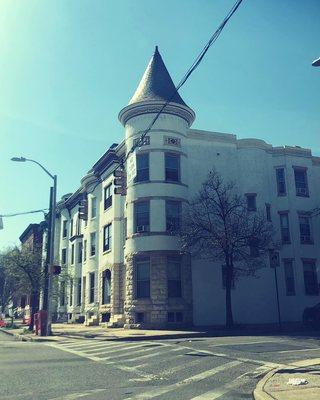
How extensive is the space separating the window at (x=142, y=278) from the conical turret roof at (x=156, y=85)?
1106cm

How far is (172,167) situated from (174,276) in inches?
290

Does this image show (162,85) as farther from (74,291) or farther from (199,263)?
(74,291)

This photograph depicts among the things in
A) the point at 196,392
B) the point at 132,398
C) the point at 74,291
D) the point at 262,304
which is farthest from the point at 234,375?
the point at 74,291

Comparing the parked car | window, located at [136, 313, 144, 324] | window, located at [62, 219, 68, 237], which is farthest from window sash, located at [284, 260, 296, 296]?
window, located at [62, 219, 68, 237]

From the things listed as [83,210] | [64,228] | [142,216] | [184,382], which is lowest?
[184,382]

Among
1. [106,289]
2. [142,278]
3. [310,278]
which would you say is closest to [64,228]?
[106,289]

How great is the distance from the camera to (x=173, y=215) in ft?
92.9

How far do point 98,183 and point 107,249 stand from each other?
666cm

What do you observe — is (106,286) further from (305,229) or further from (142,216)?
(305,229)

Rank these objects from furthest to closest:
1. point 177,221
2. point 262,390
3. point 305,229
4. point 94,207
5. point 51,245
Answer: point 94,207, point 305,229, point 177,221, point 51,245, point 262,390

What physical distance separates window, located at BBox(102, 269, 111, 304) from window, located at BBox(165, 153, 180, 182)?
9.05 metres

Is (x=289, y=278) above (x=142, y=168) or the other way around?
the other way around

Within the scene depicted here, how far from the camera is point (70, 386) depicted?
8234mm

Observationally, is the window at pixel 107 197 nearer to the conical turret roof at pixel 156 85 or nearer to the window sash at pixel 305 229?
the conical turret roof at pixel 156 85
